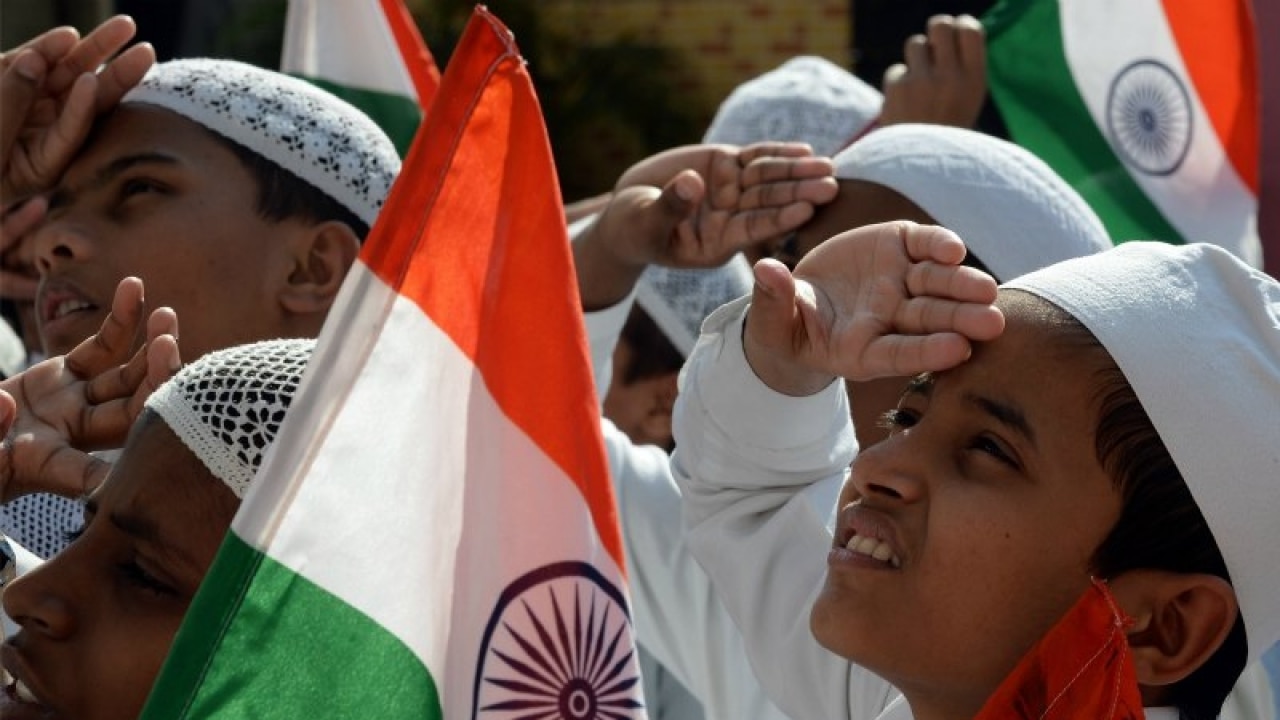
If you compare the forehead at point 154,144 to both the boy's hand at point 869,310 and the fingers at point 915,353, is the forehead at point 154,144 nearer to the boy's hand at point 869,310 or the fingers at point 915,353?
the boy's hand at point 869,310

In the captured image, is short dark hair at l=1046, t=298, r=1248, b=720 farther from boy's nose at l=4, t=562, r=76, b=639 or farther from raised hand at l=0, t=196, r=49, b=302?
raised hand at l=0, t=196, r=49, b=302

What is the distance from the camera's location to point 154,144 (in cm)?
388

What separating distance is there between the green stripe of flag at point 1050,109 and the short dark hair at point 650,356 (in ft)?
3.25

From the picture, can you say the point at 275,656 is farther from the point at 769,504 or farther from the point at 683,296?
the point at 683,296

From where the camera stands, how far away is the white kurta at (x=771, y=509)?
9.68ft

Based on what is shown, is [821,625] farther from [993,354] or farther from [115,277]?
[115,277]

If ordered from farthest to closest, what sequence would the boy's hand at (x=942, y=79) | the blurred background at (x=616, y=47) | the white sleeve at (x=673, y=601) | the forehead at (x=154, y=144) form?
the blurred background at (x=616, y=47) < the boy's hand at (x=942, y=79) < the forehead at (x=154, y=144) < the white sleeve at (x=673, y=601)

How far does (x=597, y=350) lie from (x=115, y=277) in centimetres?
97

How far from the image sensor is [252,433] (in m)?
2.67

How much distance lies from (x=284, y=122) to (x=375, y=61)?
87 centimetres

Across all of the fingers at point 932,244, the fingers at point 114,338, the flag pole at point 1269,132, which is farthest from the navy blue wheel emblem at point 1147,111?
the fingers at point 114,338

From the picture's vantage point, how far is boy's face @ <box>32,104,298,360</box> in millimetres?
3771

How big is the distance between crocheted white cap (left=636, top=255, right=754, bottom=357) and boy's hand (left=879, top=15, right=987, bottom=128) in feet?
1.74

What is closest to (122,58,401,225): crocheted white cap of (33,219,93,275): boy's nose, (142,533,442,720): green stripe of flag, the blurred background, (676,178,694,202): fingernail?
(33,219,93,275): boy's nose
